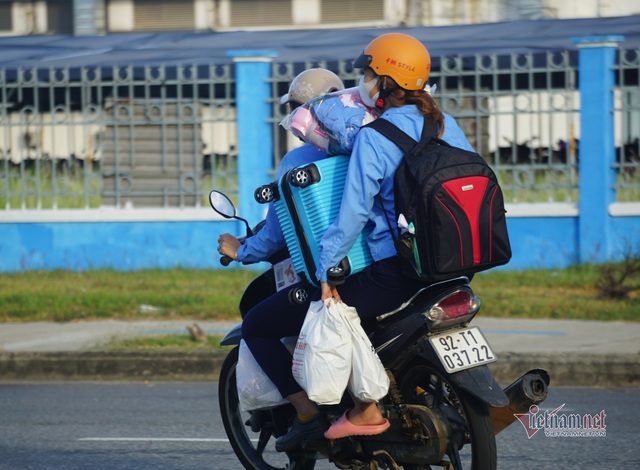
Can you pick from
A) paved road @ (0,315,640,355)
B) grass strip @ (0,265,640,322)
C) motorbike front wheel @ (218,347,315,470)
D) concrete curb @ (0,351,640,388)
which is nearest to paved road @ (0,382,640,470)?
concrete curb @ (0,351,640,388)

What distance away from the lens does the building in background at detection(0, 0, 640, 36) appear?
842 inches

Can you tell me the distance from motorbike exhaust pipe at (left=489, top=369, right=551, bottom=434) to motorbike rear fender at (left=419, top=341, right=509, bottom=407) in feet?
0.28

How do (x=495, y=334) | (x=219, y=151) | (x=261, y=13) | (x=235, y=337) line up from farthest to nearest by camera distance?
1. (x=261, y=13)
2. (x=219, y=151)
3. (x=495, y=334)
4. (x=235, y=337)

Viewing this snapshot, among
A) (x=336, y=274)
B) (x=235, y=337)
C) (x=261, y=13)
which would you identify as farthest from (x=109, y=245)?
(x=261, y=13)

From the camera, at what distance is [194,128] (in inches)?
504

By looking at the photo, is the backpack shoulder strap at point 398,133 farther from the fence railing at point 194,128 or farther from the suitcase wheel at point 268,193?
the fence railing at point 194,128

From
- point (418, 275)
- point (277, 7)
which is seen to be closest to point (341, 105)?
point (418, 275)

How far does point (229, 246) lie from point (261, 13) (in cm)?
1766

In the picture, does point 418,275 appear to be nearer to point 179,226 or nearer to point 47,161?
point 179,226

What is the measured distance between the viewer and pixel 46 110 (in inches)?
510

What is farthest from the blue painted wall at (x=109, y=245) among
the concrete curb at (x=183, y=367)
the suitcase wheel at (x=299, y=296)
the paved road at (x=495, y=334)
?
the suitcase wheel at (x=299, y=296)

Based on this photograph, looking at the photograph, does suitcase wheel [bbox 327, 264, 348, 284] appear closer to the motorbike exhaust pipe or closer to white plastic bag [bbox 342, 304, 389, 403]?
white plastic bag [bbox 342, 304, 389, 403]

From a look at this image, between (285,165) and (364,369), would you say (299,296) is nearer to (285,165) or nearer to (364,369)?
(364,369)

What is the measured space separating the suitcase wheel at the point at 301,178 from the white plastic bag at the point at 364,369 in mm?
506
